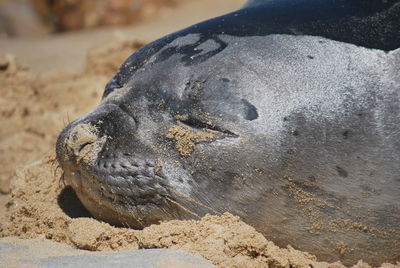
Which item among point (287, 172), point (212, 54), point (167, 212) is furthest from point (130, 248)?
point (212, 54)

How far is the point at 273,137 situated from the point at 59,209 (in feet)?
3.96

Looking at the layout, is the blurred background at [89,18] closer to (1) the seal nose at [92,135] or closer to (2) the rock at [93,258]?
(1) the seal nose at [92,135]

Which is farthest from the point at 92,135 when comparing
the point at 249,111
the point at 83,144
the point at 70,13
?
the point at 70,13

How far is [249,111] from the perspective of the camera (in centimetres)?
234

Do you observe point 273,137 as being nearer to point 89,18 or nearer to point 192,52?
point 192,52

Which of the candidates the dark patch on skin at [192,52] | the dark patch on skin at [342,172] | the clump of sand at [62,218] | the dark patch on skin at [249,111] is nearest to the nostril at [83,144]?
the clump of sand at [62,218]

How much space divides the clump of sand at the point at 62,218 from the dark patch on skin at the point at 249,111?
418mm

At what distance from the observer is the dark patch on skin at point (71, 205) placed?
112 inches

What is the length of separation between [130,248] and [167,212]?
223 millimetres

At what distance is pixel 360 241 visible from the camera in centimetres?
230

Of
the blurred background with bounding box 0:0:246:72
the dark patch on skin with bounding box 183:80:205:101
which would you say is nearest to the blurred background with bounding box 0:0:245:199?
the blurred background with bounding box 0:0:246:72

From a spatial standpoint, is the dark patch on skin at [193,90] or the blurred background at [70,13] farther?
the blurred background at [70,13]

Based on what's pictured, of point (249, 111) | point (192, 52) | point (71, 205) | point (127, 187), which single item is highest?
point (192, 52)

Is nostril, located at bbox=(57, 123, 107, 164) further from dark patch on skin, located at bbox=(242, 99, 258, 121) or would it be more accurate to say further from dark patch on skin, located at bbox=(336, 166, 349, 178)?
dark patch on skin, located at bbox=(336, 166, 349, 178)
